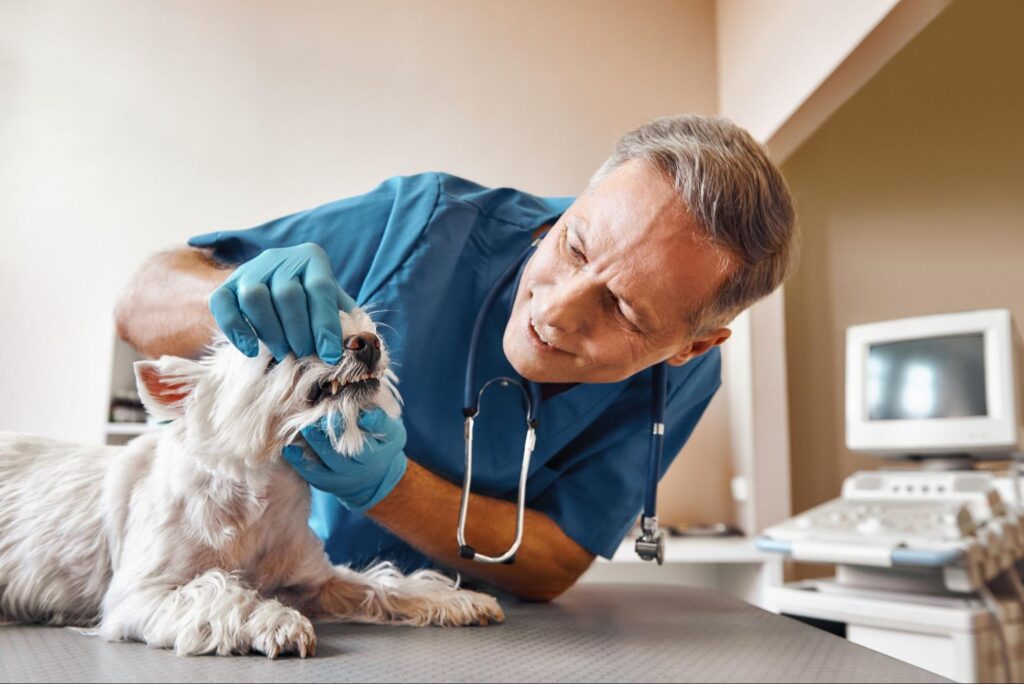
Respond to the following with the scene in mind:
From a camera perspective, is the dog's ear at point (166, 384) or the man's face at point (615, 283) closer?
the dog's ear at point (166, 384)

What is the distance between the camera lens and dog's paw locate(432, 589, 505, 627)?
97 cm

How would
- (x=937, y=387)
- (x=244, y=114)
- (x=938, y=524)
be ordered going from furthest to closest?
(x=244, y=114)
(x=937, y=387)
(x=938, y=524)

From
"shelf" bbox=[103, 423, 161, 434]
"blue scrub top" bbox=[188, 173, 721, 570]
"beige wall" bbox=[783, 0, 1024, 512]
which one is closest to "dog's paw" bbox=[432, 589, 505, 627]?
"blue scrub top" bbox=[188, 173, 721, 570]

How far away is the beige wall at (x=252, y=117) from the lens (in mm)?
1796

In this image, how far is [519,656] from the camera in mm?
758

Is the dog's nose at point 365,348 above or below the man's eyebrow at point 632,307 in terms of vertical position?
below

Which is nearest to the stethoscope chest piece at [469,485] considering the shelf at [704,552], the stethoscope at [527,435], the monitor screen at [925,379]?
the stethoscope at [527,435]

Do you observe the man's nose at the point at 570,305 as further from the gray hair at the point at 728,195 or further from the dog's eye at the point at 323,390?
the dog's eye at the point at 323,390

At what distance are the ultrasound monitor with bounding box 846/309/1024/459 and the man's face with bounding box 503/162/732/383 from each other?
0.61 m

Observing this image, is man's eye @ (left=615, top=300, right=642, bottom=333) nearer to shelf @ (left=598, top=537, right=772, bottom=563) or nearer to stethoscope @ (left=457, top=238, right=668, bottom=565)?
stethoscope @ (left=457, top=238, right=668, bottom=565)

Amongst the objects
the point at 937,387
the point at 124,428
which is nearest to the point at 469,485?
the point at 937,387

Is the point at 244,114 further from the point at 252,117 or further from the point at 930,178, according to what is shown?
the point at 930,178

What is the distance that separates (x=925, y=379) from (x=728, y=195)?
1.50 metres

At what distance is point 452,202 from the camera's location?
1.30 metres
